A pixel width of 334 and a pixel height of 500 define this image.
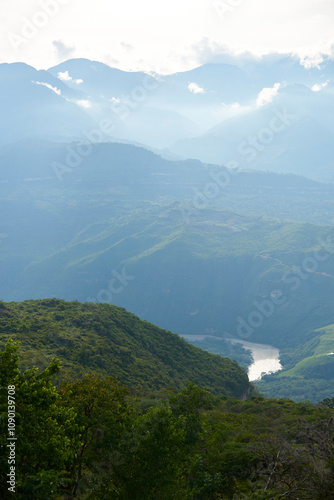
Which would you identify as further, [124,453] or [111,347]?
[111,347]

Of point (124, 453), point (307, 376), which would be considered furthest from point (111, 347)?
point (307, 376)

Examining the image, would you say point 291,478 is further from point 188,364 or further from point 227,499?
point 188,364

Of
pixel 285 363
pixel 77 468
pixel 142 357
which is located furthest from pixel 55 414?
pixel 285 363

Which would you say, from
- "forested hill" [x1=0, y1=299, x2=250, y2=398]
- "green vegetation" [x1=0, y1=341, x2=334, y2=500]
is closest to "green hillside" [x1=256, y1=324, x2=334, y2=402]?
"forested hill" [x1=0, y1=299, x2=250, y2=398]

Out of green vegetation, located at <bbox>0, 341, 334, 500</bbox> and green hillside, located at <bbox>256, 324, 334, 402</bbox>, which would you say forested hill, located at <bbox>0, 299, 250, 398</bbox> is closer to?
green vegetation, located at <bbox>0, 341, 334, 500</bbox>

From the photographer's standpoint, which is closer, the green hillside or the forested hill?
the forested hill

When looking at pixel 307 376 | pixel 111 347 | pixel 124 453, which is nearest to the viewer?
pixel 124 453

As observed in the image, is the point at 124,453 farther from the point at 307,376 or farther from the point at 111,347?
the point at 307,376

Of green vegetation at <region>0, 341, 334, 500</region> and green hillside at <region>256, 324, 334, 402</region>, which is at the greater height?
green hillside at <region>256, 324, 334, 402</region>
